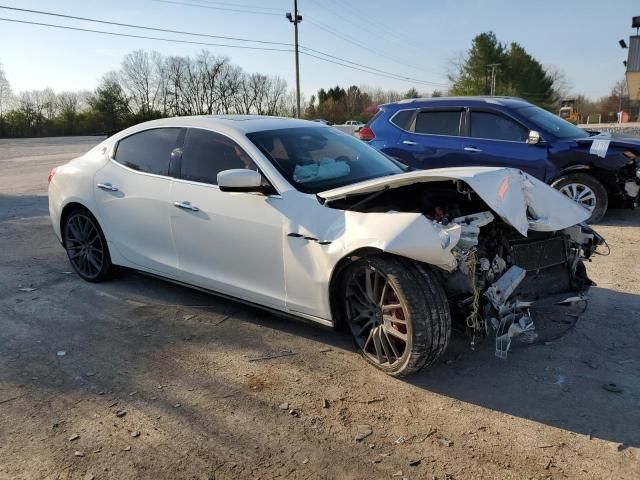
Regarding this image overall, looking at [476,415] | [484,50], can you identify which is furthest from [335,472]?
[484,50]

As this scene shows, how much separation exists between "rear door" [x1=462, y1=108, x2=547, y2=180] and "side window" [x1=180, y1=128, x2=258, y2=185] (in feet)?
15.7

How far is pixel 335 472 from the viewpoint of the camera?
2.45 m

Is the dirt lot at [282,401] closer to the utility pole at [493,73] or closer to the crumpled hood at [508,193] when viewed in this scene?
the crumpled hood at [508,193]

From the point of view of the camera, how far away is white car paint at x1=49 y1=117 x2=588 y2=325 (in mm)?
3107

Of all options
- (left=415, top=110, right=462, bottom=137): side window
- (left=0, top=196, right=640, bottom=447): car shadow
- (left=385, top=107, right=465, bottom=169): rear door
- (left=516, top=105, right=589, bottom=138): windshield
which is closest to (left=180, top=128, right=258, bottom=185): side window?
(left=0, top=196, right=640, bottom=447): car shadow

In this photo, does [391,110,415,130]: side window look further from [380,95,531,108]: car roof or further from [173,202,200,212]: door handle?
[173,202,200,212]: door handle

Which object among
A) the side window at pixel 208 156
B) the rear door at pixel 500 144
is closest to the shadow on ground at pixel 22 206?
the side window at pixel 208 156

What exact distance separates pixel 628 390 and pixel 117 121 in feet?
224

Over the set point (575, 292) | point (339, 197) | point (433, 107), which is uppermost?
point (433, 107)

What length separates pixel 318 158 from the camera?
3.98 meters

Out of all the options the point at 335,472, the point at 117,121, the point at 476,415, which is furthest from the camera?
the point at 117,121

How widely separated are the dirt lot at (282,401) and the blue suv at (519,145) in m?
3.16

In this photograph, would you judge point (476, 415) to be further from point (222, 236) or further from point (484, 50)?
point (484, 50)

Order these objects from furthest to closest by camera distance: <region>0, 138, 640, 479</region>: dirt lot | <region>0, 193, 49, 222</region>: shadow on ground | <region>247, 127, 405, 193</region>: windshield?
<region>0, 193, 49, 222</region>: shadow on ground < <region>247, 127, 405, 193</region>: windshield < <region>0, 138, 640, 479</region>: dirt lot
